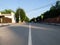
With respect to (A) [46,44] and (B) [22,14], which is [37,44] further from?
(B) [22,14]

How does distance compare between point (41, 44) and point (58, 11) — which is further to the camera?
point (58, 11)

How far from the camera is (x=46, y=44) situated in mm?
9844

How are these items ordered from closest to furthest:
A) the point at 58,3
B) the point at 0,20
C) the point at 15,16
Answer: the point at 0,20 < the point at 58,3 < the point at 15,16

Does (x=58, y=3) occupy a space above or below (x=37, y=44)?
above

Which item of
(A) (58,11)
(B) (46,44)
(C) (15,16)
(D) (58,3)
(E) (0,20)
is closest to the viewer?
(B) (46,44)

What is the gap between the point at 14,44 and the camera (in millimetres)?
9867

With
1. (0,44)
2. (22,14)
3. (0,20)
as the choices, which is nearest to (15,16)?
(22,14)

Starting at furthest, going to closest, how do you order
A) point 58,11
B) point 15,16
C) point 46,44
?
point 15,16 < point 58,11 < point 46,44

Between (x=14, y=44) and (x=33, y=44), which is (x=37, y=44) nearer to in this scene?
(x=33, y=44)

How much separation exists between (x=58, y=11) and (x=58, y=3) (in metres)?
7.15

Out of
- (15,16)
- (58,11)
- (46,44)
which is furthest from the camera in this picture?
(15,16)

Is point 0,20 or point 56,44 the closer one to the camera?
point 56,44

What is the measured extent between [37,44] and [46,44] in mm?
479

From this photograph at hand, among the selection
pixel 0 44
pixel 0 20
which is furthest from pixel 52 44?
pixel 0 20
